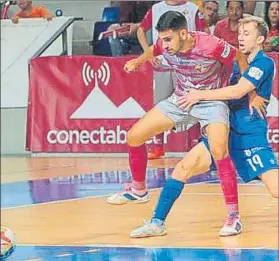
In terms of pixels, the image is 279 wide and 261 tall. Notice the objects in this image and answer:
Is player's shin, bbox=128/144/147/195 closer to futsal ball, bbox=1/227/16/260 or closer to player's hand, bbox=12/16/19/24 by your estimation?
futsal ball, bbox=1/227/16/260

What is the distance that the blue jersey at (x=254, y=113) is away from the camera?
5.34 meters

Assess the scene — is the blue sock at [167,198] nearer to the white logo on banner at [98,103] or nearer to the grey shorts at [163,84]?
the grey shorts at [163,84]

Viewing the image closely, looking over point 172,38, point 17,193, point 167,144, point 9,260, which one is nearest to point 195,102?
point 172,38

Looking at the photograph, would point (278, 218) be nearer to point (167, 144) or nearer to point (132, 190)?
point (132, 190)

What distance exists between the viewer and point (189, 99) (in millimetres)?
5441

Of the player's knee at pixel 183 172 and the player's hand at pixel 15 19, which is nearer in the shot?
the player's knee at pixel 183 172

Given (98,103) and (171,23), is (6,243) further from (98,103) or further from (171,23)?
(98,103)

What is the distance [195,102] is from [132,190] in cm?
87

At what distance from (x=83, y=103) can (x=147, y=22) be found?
2021 mm

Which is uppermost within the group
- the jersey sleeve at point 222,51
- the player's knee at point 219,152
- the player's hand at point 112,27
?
the player's hand at point 112,27

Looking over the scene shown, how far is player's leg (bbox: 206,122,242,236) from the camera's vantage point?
17.7 feet

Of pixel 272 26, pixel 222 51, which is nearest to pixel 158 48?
pixel 222 51

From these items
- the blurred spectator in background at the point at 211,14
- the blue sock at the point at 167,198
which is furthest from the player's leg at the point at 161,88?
the blue sock at the point at 167,198

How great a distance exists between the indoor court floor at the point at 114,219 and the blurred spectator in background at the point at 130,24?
136cm
